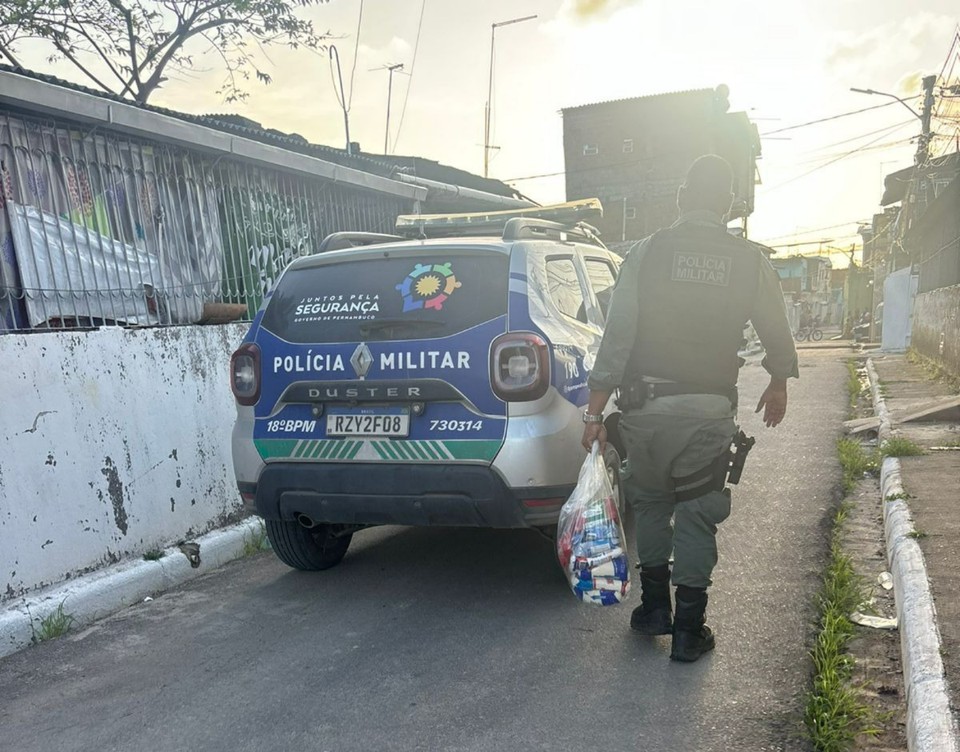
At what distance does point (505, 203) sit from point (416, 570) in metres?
9.05

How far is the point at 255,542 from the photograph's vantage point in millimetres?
4965

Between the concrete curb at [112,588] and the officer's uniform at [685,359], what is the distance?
105 inches

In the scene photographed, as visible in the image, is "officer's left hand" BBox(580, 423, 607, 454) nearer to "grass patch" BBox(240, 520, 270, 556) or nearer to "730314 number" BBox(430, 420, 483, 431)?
"730314 number" BBox(430, 420, 483, 431)

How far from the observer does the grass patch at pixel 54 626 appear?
3.58 metres

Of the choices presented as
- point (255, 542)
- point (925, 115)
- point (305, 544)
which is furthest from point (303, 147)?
point (925, 115)

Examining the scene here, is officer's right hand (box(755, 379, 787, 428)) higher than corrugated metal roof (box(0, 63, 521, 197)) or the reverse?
the reverse

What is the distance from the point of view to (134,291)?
511cm

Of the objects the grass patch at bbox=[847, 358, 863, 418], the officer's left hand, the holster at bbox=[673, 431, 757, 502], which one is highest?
the officer's left hand

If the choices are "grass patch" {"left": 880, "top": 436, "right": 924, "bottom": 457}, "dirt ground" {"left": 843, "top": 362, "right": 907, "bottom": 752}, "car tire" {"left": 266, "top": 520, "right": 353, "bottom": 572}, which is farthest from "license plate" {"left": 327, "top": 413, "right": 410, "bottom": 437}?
"grass patch" {"left": 880, "top": 436, "right": 924, "bottom": 457}

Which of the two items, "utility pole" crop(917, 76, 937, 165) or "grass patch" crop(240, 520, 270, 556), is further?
"utility pole" crop(917, 76, 937, 165)

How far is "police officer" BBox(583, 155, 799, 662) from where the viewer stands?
310 cm

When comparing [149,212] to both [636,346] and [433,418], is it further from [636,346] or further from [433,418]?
[636,346]

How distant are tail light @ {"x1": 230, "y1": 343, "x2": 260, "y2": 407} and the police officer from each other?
164 cm

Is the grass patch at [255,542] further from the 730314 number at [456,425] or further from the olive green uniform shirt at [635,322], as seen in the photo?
the olive green uniform shirt at [635,322]
